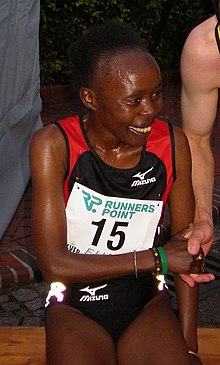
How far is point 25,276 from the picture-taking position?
430 centimetres

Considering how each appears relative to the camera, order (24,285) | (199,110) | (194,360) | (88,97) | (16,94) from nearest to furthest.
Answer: (88,97) → (194,360) → (199,110) → (24,285) → (16,94)

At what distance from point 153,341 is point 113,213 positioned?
0.46 m

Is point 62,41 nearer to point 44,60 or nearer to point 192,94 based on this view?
point 44,60

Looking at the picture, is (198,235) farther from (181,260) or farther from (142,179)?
(142,179)

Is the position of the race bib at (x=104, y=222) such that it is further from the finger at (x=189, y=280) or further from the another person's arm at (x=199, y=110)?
the another person's arm at (x=199, y=110)

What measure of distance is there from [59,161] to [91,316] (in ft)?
1.86

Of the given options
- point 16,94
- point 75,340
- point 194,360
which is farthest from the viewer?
point 16,94

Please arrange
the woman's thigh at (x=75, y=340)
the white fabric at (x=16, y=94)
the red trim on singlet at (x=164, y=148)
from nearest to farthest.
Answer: the woman's thigh at (x=75, y=340) → the red trim on singlet at (x=164, y=148) → the white fabric at (x=16, y=94)

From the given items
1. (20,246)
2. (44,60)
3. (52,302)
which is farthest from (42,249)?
(44,60)

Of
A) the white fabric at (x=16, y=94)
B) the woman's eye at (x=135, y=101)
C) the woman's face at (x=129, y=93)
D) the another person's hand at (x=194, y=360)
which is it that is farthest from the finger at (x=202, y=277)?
the white fabric at (x=16, y=94)

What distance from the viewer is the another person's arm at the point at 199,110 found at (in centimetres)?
281

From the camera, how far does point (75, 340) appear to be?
2162 mm

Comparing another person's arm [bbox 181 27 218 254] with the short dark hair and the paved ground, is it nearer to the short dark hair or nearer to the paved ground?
the short dark hair

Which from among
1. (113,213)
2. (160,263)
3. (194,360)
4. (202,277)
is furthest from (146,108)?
(194,360)
